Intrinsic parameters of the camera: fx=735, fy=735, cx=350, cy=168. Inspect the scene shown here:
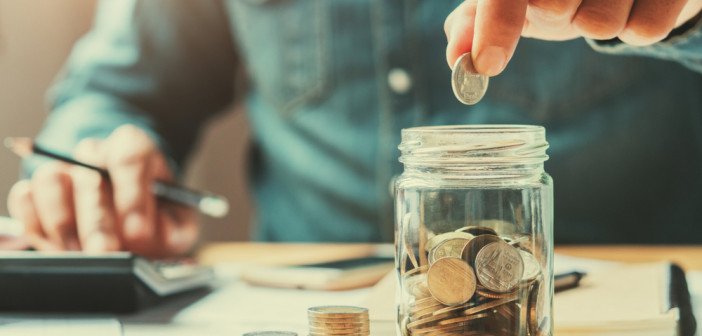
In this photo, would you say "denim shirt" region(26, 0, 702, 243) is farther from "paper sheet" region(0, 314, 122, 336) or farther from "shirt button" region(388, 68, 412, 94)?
"paper sheet" region(0, 314, 122, 336)

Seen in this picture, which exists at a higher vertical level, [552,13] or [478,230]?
[552,13]

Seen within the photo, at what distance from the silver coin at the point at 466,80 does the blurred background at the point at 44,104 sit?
3.98 feet

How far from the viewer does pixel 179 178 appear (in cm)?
116

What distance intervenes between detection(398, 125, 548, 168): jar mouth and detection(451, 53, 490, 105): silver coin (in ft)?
0.09

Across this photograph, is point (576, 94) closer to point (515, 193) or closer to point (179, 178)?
point (179, 178)

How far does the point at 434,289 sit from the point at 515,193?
100 mm

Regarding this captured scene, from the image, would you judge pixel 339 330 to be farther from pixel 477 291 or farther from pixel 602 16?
pixel 602 16

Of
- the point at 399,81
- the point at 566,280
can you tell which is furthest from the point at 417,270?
the point at 399,81

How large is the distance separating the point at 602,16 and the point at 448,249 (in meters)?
0.19

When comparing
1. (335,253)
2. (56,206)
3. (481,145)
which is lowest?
(335,253)

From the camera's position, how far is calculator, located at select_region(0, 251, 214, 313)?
698 millimetres

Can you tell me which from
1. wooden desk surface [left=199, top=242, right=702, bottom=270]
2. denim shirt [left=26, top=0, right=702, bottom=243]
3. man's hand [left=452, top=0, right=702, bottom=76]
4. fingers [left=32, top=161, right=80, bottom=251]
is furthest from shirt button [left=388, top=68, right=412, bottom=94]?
man's hand [left=452, top=0, right=702, bottom=76]

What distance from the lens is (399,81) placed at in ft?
4.32

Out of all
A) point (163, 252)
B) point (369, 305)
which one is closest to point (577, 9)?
point (369, 305)
